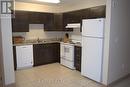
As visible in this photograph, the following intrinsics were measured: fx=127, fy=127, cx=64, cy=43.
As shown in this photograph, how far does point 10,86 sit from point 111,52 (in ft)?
8.96

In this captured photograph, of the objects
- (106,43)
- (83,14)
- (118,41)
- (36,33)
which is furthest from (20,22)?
(118,41)

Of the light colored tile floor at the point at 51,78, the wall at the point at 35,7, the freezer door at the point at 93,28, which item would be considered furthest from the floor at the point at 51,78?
the wall at the point at 35,7

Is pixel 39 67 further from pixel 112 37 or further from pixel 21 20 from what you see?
pixel 112 37

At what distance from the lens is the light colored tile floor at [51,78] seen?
352cm

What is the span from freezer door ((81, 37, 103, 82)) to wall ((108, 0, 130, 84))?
29 cm

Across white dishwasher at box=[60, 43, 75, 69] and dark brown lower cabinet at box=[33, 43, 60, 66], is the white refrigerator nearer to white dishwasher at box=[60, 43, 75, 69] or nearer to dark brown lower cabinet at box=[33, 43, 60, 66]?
white dishwasher at box=[60, 43, 75, 69]

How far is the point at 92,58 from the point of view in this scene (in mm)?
3688

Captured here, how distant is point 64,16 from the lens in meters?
5.54

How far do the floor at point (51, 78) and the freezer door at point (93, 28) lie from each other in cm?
138

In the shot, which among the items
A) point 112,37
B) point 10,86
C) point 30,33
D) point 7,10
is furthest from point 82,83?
point 30,33

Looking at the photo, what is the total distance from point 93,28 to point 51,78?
1.98 meters

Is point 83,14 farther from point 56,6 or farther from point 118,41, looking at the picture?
point 56,6

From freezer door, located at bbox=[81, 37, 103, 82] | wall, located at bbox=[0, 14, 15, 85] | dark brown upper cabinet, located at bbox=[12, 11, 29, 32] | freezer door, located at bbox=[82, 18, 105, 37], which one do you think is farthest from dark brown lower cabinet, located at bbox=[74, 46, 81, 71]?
wall, located at bbox=[0, 14, 15, 85]

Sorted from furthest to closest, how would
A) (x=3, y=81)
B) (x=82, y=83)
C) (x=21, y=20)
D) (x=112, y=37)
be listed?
(x=21, y=20)
(x=82, y=83)
(x=112, y=37)
(x=3, y=81)
